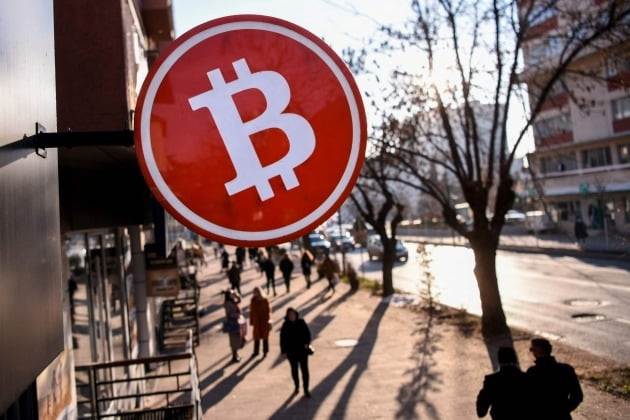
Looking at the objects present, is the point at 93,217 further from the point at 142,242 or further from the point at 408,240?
the point at 408,240

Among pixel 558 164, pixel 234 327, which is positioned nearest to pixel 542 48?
pixel 234 327

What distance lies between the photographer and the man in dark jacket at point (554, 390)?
17.2ft

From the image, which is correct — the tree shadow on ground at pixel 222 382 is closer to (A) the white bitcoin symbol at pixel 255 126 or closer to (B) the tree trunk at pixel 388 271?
(A) the white bitcoin symbol at pixel 255 126

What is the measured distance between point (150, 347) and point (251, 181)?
425 inches

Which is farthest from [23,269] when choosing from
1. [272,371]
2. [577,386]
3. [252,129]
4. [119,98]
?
[272,371]

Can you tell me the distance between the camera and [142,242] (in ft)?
40.3

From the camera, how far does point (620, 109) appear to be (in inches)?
1608

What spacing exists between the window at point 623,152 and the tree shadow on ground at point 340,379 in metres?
33.3

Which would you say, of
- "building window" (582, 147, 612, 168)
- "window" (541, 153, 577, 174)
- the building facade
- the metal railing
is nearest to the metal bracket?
the building facade

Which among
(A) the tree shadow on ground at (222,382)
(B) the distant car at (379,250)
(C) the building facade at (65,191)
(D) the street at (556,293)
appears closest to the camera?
(C) the building facade at (65,191)

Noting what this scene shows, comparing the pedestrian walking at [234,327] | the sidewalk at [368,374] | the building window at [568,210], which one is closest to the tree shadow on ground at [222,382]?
the sidewalk at [368,374]

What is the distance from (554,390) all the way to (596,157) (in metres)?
43.0

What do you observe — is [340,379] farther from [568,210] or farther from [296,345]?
[568,210]

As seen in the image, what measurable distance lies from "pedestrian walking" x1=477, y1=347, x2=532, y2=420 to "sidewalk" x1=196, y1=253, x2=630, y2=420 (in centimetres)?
274
